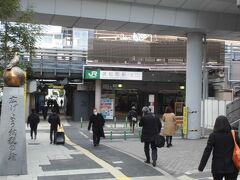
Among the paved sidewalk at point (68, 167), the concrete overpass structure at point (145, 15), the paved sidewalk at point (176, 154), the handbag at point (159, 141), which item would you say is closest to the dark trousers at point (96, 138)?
the paved sidewalk at point (176, 154)

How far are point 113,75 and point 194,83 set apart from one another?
14.6 metres

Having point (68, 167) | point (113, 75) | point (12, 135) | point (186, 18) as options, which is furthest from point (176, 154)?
point (113, 75)

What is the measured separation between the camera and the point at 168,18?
1966 cm

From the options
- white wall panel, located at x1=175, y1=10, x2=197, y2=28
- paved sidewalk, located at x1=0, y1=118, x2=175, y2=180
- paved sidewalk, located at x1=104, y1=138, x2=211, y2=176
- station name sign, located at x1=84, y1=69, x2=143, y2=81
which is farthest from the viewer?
station name sign, located at x1=84, y1=69, x2=143, y2=81

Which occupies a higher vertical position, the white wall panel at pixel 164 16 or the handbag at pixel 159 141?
the white wall panel at pixel 164 16

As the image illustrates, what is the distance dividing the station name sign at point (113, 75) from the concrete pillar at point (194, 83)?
46.9ft

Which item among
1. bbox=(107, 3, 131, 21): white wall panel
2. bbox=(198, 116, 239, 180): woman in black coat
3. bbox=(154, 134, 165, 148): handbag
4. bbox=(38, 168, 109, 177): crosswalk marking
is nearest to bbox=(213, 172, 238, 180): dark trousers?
bbox=(198, 116, 239, 180): woman in black coat

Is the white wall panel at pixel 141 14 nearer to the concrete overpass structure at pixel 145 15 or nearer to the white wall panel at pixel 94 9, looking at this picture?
the concrete overpass structure at pixel 145 15

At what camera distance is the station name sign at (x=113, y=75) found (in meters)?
34.9

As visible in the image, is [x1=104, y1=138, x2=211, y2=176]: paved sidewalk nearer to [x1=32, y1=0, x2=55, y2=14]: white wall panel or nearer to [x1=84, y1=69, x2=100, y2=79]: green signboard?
[x1=32, y1=0, x2=55, y2=14]: white wall panel

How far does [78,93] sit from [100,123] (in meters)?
19.3

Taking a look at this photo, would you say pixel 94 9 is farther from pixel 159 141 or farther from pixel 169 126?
pixel 159 141

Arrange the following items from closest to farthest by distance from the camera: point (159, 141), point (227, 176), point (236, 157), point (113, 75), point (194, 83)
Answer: point (236, 157), point (227, 176), point (159, 141), point (194, 83), point (113, 75)

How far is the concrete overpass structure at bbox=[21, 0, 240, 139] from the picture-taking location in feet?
59.4
